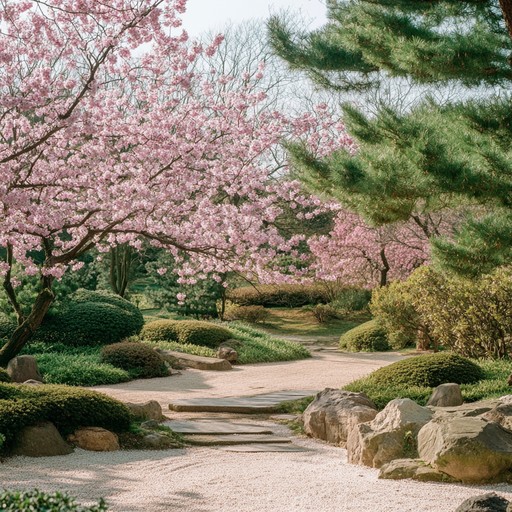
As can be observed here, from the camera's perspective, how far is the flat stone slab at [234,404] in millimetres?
9109

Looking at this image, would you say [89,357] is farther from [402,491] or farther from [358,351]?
[402,491]

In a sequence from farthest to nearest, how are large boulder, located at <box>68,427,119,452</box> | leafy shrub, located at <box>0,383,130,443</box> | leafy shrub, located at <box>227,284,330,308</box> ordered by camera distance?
leafy shrub, located at <box>227,284,330,308</box>
large boulder, located at <box>68,427,119,452</box>
leafy shrub, located at <box>0,383,130,443</box>

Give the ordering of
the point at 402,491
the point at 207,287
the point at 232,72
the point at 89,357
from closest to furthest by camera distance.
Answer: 1. the point at 402,491
2. the point at 89,357
3. the point at 207,287
4. the point at 232,72

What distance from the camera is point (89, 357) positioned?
1273cm

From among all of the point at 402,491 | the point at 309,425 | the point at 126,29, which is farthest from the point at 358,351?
the point at 402,491

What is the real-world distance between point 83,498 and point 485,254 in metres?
4.42

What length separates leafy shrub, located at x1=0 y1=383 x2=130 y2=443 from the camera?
6.34 meters

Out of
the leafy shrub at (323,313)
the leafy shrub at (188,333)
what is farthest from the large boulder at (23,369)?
the leafy shrub at (323,313)

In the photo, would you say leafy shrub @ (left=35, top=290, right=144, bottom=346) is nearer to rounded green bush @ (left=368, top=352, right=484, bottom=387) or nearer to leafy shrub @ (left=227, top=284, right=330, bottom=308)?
rounded green bush @ (left=368, top=352, right=484, bottom=387)

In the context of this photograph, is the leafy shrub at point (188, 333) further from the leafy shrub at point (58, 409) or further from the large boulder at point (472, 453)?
the large boulder at point (472, 453)

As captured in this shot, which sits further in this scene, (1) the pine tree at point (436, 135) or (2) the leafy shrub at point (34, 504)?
(1) the pine tree at point (436, 135)

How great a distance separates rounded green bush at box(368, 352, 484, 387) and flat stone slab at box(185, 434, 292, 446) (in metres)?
2.21

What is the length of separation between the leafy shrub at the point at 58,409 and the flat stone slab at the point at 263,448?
101 centimetres

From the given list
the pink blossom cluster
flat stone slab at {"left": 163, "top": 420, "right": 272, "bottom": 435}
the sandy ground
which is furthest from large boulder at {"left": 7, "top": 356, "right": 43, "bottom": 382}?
the sandy ground
